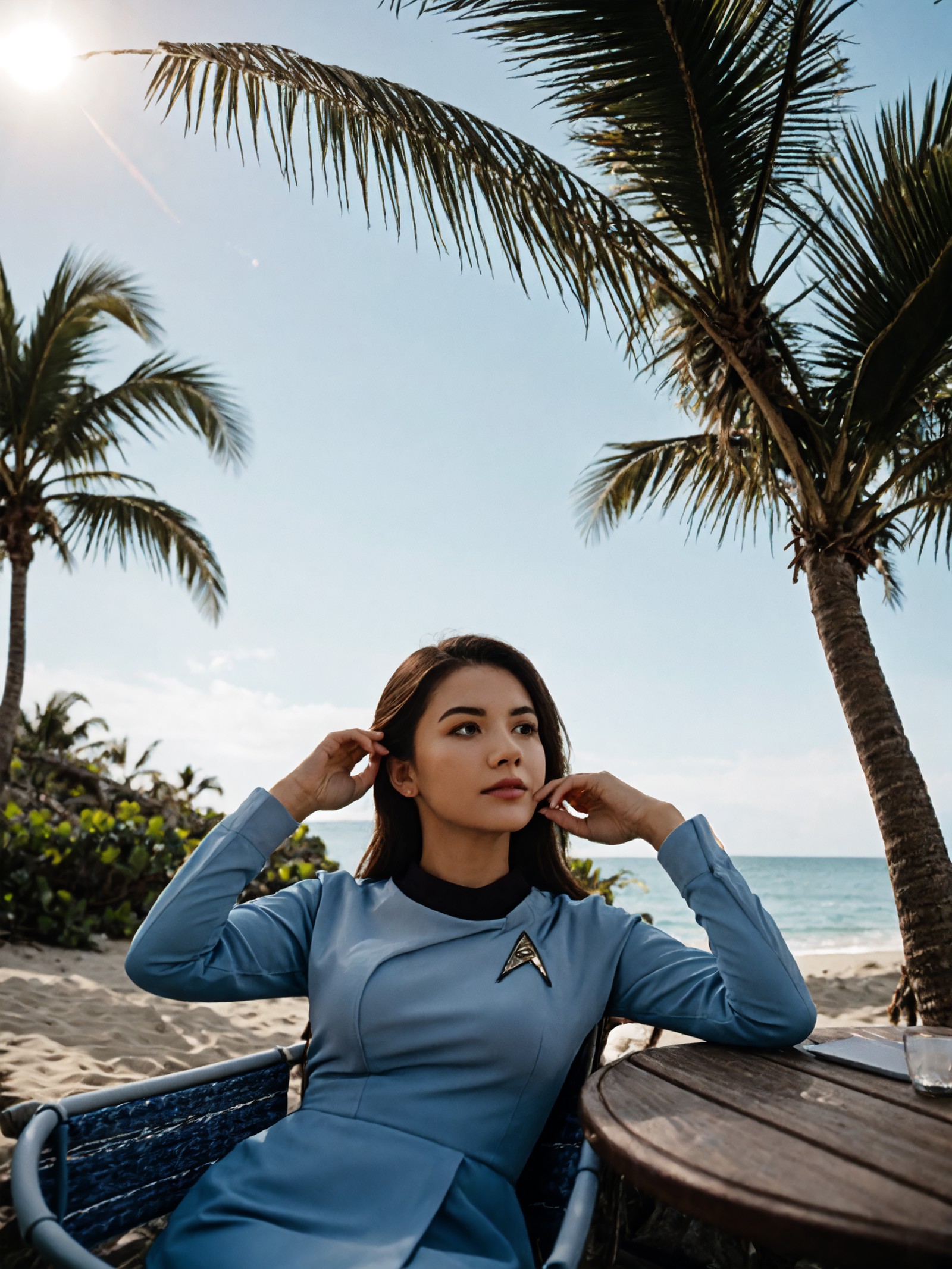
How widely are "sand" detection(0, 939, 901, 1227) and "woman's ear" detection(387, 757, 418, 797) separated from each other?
4.43ft

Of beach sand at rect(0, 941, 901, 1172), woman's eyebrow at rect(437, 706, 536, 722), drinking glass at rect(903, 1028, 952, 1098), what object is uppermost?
woman's eyebrow at rect(437, 706, 536, 722)

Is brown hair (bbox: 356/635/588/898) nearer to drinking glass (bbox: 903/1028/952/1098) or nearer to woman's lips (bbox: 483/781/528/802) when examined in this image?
woman's lips (bbox: 483/781/528/802)

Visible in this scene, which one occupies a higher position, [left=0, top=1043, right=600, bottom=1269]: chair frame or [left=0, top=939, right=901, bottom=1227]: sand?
[left=0, top=1043, right=600, bottom=1269]: chair frame

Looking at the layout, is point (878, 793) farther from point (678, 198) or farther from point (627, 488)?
point (627, 488)

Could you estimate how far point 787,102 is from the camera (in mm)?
3797

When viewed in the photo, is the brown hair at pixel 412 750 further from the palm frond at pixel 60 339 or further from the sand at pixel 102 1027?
the palm frond at pixel 60 339

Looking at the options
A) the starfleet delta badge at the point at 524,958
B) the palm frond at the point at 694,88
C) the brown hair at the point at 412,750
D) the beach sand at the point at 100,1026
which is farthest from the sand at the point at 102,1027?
the palm frond at the point at 694,88

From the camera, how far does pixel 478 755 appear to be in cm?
174

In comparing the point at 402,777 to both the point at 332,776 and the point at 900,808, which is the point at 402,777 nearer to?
the point at 332,776

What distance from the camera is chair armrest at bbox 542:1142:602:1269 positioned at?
1.06 m

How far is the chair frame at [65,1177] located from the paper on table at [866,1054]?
512 mm

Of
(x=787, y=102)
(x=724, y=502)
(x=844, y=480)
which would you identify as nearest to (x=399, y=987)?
(x=844, y=480)

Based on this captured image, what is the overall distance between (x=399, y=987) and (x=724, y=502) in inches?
199

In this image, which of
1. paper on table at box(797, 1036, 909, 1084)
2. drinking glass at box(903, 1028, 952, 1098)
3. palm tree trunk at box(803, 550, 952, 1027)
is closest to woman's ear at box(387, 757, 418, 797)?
paper on table at box(797, 1036, 909, 1084)
